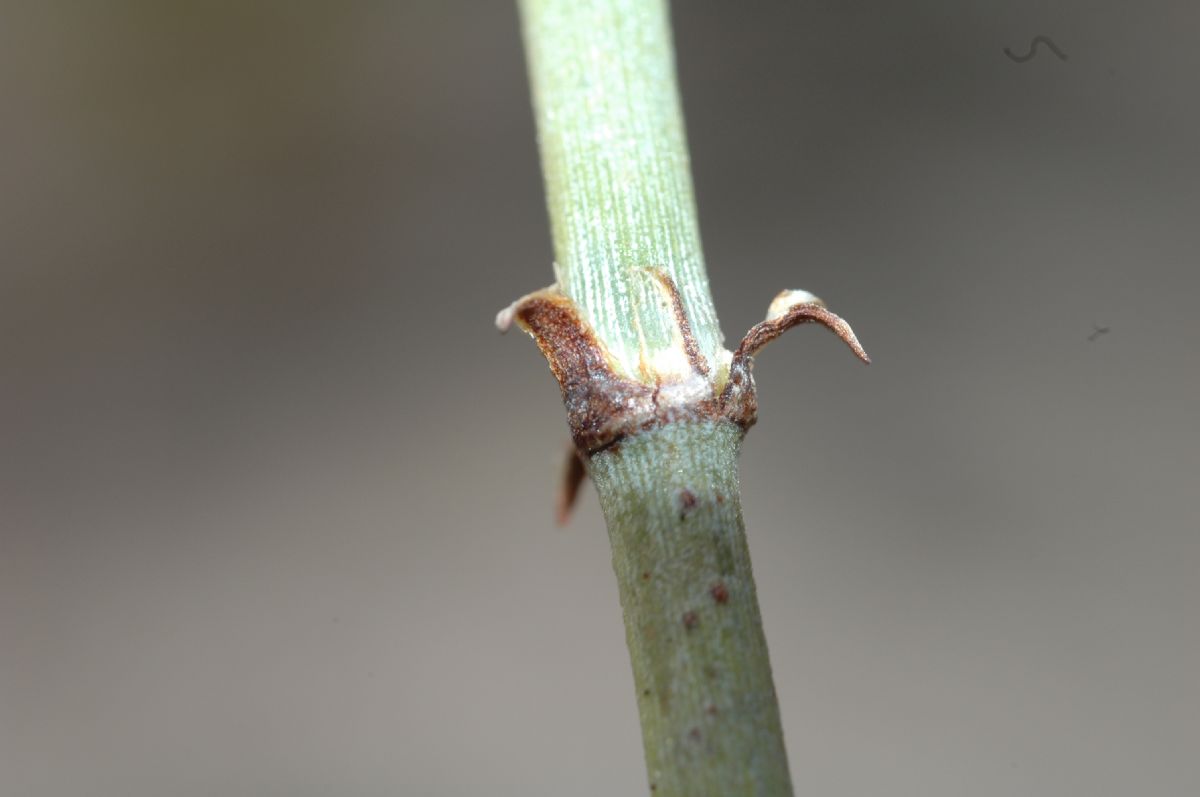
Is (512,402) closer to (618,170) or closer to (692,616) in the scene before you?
(618,170)

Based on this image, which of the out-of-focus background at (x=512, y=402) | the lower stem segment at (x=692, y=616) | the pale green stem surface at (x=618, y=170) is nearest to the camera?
the lower stem segment at (x=692, y=616)

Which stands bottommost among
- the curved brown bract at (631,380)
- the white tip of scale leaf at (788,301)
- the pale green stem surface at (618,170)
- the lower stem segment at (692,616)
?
the lower stem segment at (692,616)

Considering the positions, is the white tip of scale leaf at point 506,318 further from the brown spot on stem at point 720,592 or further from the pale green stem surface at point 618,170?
the brown spot on stem at point 720,592

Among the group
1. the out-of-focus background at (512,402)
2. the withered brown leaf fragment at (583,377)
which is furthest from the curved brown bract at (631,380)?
the out-of-focus background at (512,402)

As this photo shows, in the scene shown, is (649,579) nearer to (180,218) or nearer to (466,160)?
(466,160)

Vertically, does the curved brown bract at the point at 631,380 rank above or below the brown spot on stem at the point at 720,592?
above

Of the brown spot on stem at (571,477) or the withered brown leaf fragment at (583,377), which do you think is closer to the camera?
the withered brown leaf fragment at (583,377)

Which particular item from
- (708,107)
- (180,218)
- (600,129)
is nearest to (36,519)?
(180,218)

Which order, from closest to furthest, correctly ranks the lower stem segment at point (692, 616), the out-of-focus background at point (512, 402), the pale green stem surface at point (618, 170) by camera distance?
the lower stem segment at point (692, 616)
the pale green stem surface at point (618, 170)
the out-of-focus background at point (512, 402)

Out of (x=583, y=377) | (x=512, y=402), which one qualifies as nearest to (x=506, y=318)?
(x=583, y=377)
